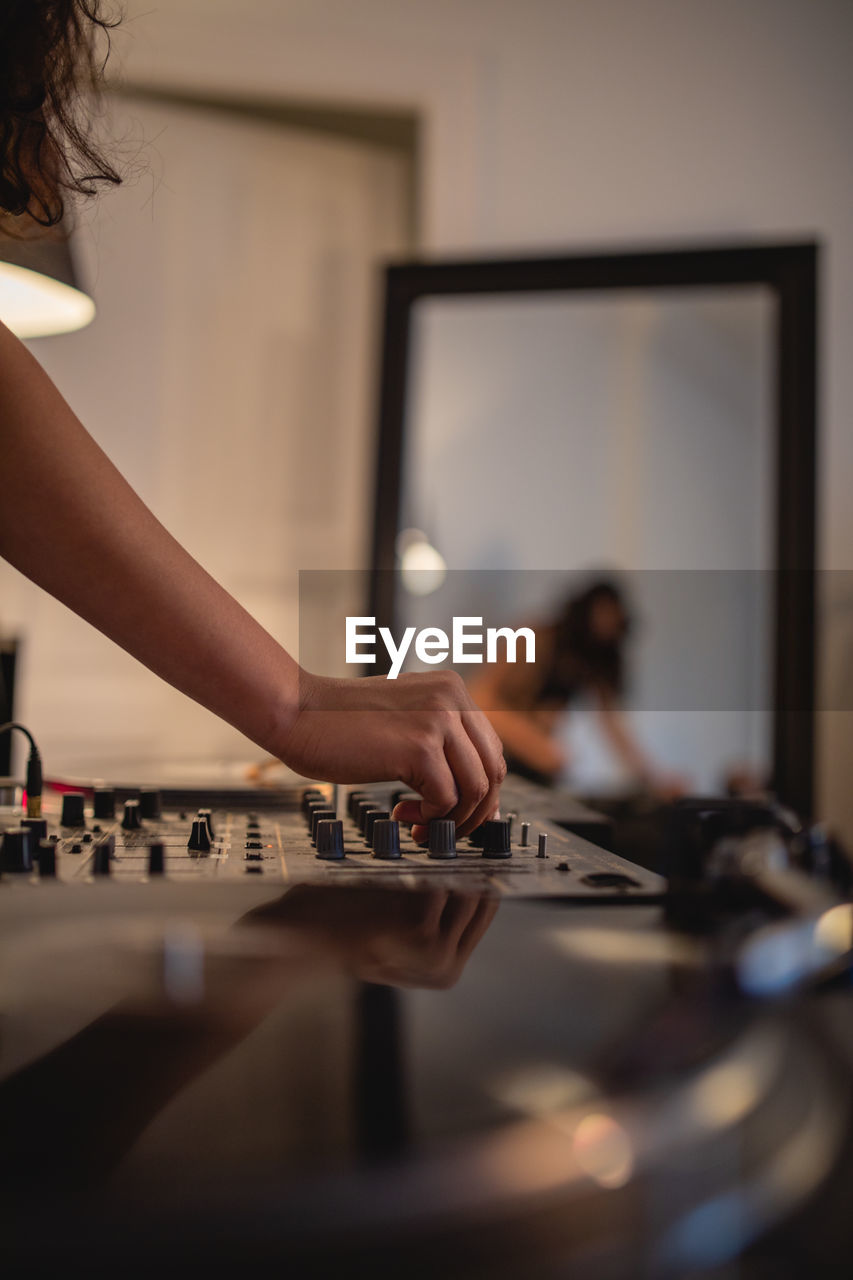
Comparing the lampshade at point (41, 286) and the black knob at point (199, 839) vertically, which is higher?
the lampshade at point (41, 286)

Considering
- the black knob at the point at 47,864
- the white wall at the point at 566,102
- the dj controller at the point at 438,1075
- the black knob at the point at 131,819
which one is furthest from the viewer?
the white wall at the point at 566,102

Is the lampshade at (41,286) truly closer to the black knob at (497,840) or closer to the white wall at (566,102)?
the black knob at (497,840)

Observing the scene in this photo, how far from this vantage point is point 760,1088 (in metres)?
0.29

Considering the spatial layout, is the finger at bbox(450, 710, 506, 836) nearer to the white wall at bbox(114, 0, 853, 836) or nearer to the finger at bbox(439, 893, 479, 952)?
the finger at bbox(439, 893, 479, 952)

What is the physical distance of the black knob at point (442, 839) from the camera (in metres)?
0.61

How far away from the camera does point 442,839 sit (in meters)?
0.62

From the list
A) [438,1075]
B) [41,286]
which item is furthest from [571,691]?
[438,1075]

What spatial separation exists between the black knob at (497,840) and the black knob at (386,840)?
0.06m

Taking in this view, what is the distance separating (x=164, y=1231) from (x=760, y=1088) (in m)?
0.17

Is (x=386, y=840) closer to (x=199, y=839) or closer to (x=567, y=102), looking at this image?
(x=199, y=839)

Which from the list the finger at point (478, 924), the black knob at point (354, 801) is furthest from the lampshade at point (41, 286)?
the finger at point (478, 924)

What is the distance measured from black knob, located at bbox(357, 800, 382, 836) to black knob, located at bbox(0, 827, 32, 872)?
244 millimetres

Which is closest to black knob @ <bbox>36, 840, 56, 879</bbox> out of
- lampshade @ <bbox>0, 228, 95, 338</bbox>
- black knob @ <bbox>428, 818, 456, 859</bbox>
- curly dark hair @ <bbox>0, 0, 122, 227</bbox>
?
black knob @ <bbox>428, 818, 456, 859</bbox>

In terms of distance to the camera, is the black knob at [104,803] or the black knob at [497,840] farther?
the black knob at [104,803]
